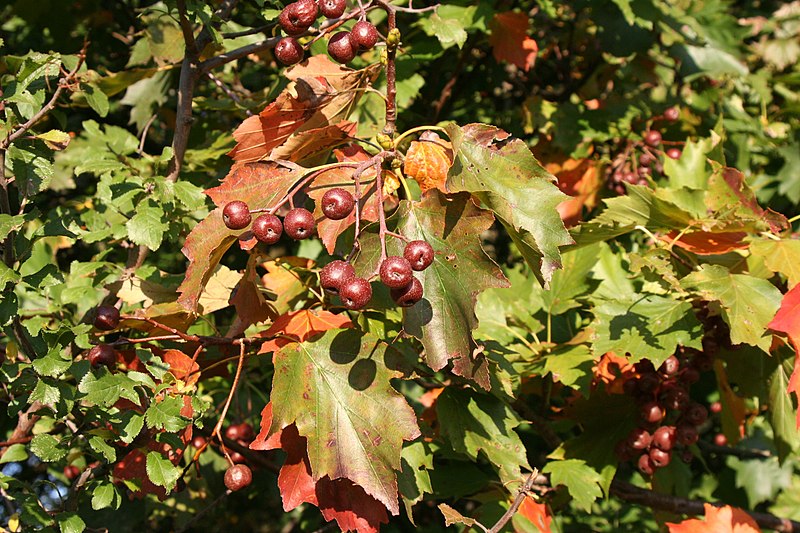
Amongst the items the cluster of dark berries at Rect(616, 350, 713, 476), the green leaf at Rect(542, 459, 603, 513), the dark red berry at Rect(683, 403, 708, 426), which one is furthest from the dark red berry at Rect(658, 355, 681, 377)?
the green leaf at Rect(542, 459, 603, 513)

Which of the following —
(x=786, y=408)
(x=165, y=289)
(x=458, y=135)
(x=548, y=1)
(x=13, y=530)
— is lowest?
(x=786, y=408)

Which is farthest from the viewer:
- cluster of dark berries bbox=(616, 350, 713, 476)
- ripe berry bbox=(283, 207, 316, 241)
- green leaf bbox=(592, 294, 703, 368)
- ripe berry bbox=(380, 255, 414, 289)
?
cluster of dark berries bbox=(616, 350, 713, 476)

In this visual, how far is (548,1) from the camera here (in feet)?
9.38

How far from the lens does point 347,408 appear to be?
1.52m

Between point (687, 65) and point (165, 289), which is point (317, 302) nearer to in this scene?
point (165, 289)

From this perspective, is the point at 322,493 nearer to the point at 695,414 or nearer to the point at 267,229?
the point at 267,229

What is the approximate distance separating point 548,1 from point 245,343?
72.9 inches

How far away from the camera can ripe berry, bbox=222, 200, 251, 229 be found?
1.42m

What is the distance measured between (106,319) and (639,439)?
1472 mm

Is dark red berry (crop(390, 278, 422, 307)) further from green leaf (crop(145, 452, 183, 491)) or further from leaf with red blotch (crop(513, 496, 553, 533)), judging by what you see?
leaf with red blotch (crop(513, 496, 553, 533))

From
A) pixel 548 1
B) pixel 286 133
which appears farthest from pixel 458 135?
pixel 548 1

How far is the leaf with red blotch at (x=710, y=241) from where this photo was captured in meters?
2.11

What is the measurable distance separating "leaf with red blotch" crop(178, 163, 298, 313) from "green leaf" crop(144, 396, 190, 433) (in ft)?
0.60

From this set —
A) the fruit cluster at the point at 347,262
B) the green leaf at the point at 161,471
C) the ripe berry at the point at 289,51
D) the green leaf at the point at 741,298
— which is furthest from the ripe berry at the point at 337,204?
the green leaf at the point at 741,298
